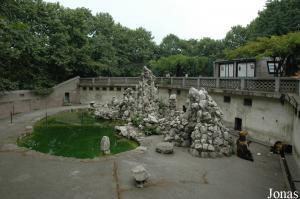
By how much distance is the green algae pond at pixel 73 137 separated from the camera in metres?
14.7

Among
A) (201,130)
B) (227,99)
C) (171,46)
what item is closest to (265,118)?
(227,99)

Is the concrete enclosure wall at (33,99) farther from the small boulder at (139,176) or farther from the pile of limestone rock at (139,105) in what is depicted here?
the small boulder at (139,176)

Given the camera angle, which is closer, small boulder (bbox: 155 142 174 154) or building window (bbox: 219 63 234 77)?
small boulder (bbox: 155 142 174 154)

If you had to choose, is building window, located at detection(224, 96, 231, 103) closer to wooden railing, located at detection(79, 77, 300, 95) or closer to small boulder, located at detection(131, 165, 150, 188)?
wooden railing, located at detection(79, 77, 300, 95)

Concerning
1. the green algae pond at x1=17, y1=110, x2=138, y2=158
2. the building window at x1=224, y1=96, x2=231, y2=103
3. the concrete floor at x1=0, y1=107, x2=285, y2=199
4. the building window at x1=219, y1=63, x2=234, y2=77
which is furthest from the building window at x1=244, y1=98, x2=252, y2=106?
the building window at x1=219, y1=63, x2=234, y2=77

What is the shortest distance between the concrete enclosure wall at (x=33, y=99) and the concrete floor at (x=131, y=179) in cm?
1375

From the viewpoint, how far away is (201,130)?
13406mm

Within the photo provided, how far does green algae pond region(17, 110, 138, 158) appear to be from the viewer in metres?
14.7

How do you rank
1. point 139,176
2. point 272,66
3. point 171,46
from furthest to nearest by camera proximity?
point 171,46
point 272,66
point 139,176

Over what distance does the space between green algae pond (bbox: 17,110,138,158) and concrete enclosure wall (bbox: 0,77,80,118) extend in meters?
4.33

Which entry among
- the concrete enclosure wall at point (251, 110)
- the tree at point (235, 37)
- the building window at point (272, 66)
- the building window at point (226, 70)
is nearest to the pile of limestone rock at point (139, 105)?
the concrete enclosure wall at point (251, 110)

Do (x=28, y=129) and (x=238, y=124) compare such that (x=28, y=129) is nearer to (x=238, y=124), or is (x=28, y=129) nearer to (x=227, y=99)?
(x=227, y=99)

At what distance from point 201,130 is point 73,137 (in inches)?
368

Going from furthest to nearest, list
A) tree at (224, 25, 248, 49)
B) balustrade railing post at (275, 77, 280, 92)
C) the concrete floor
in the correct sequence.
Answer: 1. tree at (224, 25, 248, 49)
2. balustrade railing post at (275, 77, 280, 92)
3. the concrete floor
